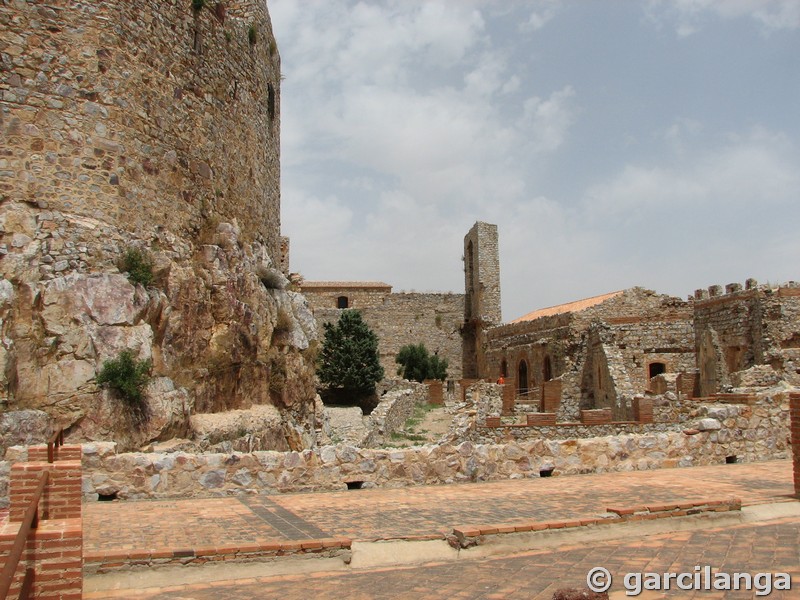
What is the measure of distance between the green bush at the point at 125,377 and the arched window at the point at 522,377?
22261 mm

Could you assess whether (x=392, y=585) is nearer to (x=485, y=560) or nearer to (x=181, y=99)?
(x=485, y=560)

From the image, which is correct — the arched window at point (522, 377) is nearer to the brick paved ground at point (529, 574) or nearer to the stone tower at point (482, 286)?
the stone tower at point (482, 286)

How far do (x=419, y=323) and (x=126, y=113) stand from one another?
33485 millimetres

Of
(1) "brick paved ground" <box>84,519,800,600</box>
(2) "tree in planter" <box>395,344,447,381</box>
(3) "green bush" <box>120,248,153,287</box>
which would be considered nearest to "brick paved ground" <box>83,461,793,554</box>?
(1) "brick paved ground" <box>84,519,800,600</box>

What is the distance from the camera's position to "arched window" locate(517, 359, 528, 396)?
31688 mm

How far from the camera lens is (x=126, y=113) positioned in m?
12.5

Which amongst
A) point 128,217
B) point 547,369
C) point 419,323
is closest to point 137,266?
point 128,217

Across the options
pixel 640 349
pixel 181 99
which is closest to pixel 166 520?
pixel 181 99

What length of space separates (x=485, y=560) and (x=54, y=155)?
9.67 metres

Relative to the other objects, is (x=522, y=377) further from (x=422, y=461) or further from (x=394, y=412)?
(x=422, y=461)

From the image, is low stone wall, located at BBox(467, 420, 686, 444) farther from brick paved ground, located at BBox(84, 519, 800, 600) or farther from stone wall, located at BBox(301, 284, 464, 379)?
stone wall, located at BBox(301, 284, 464, 379)

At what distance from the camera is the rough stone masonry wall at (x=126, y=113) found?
455 inches

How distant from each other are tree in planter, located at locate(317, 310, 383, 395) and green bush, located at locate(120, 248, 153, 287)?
21743 mm

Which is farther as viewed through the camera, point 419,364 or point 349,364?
point 419,364
